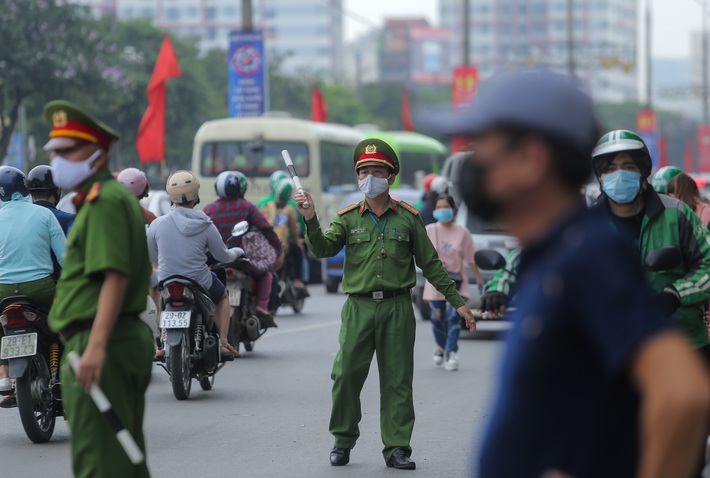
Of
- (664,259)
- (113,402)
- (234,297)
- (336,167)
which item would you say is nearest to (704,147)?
(336,167)

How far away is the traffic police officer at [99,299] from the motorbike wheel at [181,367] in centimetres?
541

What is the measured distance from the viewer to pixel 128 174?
11359mm

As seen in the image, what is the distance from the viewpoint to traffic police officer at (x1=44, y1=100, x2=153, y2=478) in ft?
15.8

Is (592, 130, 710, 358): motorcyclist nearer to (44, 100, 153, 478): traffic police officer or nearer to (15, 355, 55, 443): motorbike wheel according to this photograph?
(44, 100, 153, 478): traffic police officer

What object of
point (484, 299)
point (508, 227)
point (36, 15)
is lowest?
point (484, 299)

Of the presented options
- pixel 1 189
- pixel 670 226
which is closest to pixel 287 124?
pixel 1 189

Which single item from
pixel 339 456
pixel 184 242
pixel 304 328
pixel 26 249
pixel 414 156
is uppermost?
pixel 26 249

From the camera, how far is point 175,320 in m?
10.6

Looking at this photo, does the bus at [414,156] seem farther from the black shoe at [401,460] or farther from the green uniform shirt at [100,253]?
the green uniform shirt at [100,253]

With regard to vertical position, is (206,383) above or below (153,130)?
below

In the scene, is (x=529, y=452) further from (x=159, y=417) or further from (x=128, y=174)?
(x=128, y=174)

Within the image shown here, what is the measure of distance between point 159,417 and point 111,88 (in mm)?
29554

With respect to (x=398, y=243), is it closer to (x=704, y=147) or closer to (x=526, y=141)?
(x=526, y=141)

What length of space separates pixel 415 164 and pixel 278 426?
30.6 m
